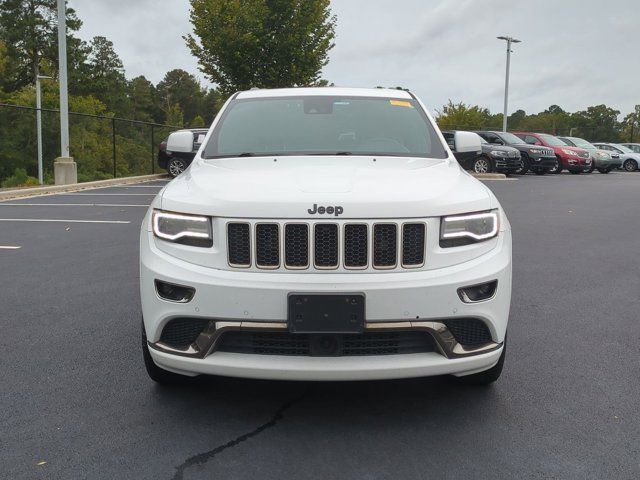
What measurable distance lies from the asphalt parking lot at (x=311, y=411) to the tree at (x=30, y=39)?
5936 centimetres

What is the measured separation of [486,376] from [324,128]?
1.96 meters

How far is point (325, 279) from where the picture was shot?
2.99 meters

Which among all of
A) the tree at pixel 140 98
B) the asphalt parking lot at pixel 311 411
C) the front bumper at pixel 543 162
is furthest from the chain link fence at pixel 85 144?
the tree at pixel 140 98

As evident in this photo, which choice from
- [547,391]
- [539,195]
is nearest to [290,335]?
[547,391]

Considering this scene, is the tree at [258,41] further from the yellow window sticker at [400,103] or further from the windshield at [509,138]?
Result: the yellow window sticker at [400,103]

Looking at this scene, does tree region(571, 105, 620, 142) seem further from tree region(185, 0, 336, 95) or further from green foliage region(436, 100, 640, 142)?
tree region(185, 0, 336, 95)

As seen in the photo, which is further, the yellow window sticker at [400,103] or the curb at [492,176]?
the curb at [492,176]

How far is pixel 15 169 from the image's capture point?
128 ft

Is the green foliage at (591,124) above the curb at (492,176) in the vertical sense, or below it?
above

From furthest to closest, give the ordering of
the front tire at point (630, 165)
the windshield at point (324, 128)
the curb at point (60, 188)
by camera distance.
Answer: the front tire at point (630, 165), the curb at point (60, 188), the windshield at point (324, 128)

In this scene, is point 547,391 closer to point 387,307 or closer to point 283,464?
point 387,307

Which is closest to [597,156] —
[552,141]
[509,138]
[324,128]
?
[552,141]

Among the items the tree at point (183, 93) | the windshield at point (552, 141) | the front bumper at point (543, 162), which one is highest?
the tree at point (183, 93)

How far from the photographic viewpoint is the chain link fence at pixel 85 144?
26031mm
